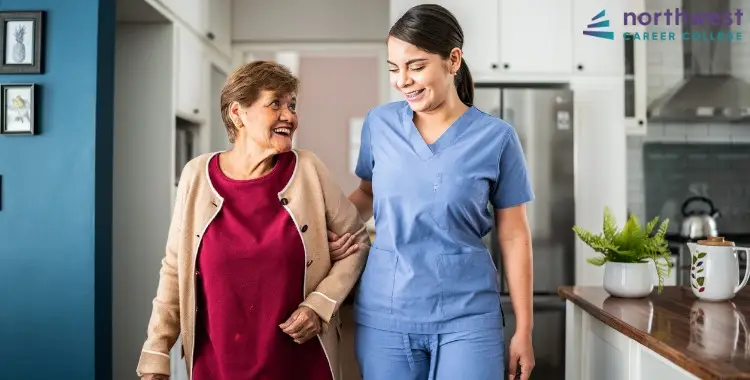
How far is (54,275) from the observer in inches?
90.4

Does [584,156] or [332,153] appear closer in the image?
[584,156]

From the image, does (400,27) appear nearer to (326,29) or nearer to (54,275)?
(54,275)

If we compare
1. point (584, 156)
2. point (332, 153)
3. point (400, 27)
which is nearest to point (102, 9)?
point (400, 27)

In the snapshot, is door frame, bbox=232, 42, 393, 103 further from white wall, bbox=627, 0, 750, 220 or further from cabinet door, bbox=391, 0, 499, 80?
white wall, bbox=627, 0, 750, 220

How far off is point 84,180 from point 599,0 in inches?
110

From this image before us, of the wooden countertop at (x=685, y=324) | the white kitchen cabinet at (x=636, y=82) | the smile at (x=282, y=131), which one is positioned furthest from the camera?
the white kitchen cabinet at (x=636, y=82)

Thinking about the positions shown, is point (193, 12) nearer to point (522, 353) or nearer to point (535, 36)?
point (535, 36)

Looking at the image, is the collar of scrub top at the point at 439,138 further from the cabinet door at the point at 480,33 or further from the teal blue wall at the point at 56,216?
the cabinet door at the point at 480,33

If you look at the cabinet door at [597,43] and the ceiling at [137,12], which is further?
the cabinet door at [597,43]

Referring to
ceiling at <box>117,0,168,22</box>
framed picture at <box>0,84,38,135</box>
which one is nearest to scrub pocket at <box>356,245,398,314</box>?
framed picture at <box>0,84,38,135</box>


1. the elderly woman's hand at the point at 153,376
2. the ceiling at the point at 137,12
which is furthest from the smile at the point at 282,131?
the ceiling at the point at 137,12

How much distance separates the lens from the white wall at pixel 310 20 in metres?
4.40

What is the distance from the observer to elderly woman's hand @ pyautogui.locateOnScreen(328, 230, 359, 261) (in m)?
1.44

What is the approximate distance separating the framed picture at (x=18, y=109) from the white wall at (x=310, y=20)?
2.24 metres
